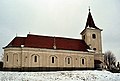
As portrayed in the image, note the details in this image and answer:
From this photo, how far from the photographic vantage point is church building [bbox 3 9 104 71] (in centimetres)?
4325

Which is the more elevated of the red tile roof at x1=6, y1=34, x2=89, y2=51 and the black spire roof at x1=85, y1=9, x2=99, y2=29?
the black spire roof at x1=85, y1=9, x2=99, y2=29

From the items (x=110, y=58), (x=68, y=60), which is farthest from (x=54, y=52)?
(x=110, y=58)

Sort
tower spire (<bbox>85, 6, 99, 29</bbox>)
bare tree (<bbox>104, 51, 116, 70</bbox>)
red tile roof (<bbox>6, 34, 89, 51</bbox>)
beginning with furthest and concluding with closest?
bare tree (<bbox>104, 51, 116, 70</bbox>)
tower spire (<bbox>85, 6, 99, 29</bbox>)
red tile roof (<bbox>6, 34, 89, 51</bbox>)

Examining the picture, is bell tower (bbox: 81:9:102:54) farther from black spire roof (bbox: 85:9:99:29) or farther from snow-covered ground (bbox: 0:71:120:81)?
snow-covered ground (bbox: 0:71:120:81)

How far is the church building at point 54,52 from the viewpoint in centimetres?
4325

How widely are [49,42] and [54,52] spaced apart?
3.11 m

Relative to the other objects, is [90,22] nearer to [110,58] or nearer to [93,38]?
[93,38]

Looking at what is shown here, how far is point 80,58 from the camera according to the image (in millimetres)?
48531

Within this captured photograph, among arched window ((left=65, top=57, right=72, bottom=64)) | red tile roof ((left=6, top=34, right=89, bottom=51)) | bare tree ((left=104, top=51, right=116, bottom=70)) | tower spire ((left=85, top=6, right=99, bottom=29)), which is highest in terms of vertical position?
tower spire ((left=85, top=6, right=99, bottom=29))

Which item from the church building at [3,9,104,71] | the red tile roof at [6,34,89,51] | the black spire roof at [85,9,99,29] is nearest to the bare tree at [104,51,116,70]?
the black spire roof at [85,9,99,29]

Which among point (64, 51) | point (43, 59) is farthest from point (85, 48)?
point (43, 59)

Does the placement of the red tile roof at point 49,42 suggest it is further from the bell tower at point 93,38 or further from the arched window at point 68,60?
the arched window at point 68,60

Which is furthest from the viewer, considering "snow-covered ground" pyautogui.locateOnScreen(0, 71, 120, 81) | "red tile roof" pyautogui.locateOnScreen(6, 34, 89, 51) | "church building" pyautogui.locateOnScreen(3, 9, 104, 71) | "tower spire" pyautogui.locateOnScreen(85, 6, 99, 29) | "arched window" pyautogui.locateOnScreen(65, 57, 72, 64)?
"tower spire" pyautogui.locateOnScreen(85, 6, 99, 29)

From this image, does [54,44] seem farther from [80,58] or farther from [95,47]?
[95,47]
